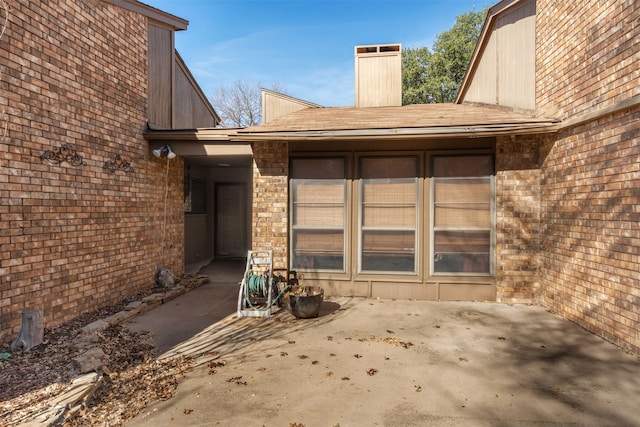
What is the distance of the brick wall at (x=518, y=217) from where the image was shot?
5.71m

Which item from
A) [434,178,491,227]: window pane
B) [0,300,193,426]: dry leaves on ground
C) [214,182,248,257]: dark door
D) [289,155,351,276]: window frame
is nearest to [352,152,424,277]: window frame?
[289,155,351,276]: window frame

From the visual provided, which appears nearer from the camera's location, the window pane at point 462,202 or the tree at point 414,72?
the window pane at point 462,202

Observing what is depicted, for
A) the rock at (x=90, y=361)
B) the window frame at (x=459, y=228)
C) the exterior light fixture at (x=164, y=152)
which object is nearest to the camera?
the rock at (x=90, y=361)

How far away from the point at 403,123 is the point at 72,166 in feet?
16.4

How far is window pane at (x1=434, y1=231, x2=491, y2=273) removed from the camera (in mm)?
5957

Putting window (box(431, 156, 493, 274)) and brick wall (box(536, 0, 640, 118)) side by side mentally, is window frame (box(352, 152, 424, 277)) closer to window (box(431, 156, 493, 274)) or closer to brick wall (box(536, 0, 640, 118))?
window (box(431, 156, 493, 274))

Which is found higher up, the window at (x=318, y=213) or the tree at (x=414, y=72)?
the tree at (x=414, y=72)

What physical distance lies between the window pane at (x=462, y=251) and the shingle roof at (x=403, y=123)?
1.79 m

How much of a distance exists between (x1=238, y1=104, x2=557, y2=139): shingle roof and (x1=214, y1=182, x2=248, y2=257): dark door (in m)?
4.54

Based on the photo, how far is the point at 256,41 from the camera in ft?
83.1

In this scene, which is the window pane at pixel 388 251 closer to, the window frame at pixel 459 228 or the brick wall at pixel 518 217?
the window frame at pixel 459 228

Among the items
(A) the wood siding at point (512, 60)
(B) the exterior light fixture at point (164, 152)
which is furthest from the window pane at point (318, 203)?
(A) the wood siding at point (512, 60)

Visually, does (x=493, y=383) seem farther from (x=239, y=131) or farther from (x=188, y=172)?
(x=188, y=172)

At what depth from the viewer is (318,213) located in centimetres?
636
